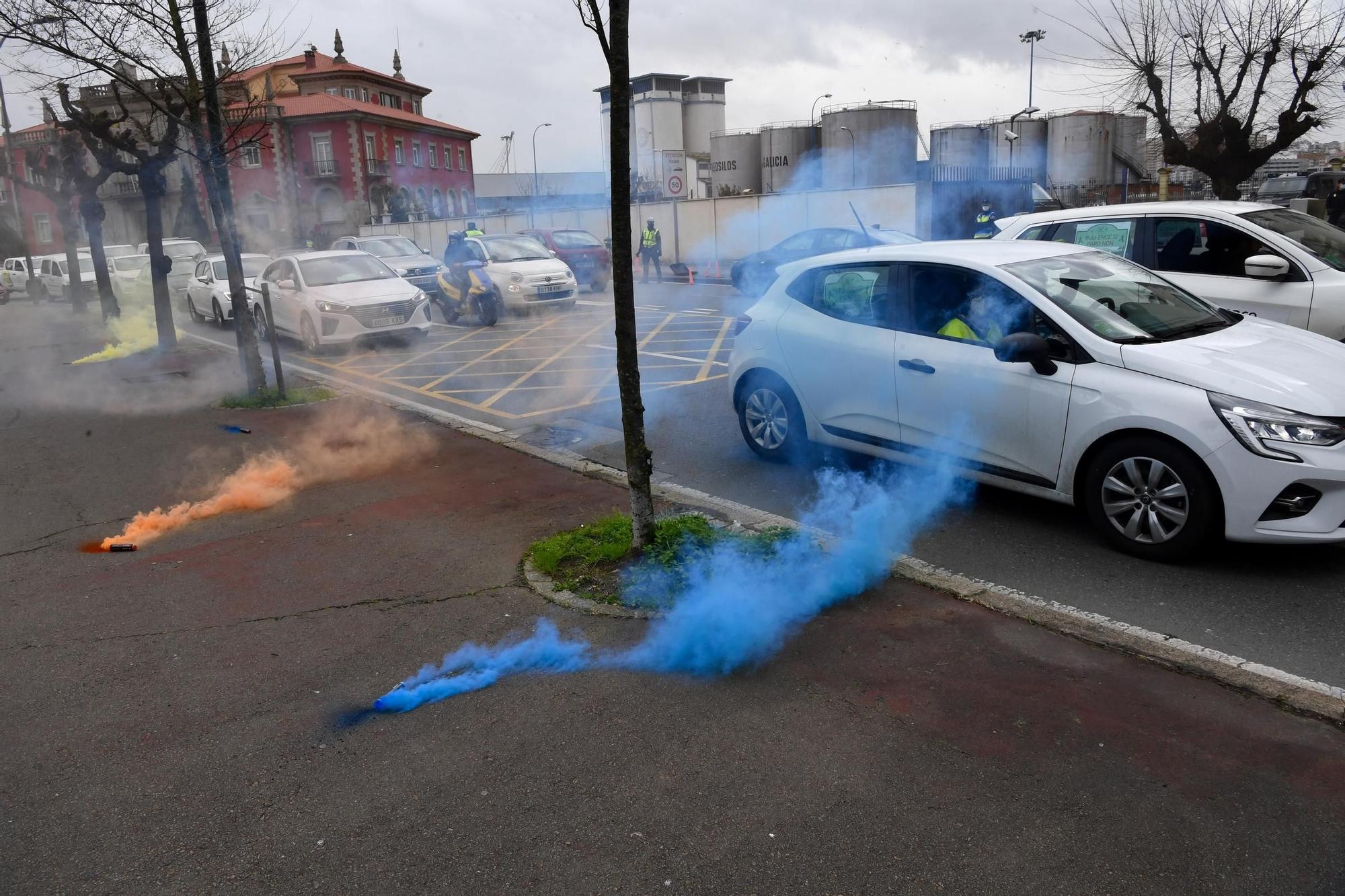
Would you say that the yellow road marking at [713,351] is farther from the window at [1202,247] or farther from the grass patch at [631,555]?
the grass patch at [631,555]

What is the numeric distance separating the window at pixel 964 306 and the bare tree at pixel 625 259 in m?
1.96

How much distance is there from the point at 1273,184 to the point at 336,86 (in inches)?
1797

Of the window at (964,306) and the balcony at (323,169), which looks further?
the balcony at (323,169)

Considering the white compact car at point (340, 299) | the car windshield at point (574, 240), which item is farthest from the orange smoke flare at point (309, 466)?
the car windshield at point (574, 240)

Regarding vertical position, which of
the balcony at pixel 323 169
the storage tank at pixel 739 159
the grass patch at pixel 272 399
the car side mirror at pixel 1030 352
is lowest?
the grass patch at pixel 272 399

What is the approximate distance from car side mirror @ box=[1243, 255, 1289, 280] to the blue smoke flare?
3764 mm

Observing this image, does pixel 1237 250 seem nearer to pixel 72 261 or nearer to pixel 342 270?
pixel 342 270

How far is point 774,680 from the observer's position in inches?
152

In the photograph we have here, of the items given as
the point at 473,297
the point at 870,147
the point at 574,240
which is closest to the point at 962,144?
the point at 870,147

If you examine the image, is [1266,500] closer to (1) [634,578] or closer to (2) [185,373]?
(1) [634,578]

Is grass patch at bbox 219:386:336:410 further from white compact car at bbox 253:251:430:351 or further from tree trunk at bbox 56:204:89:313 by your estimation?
tree trunk at bbox 56:204:89:313

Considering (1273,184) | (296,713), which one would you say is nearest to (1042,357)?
(296,713)

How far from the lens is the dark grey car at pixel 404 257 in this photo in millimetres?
19766

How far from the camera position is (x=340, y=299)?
14.3m
